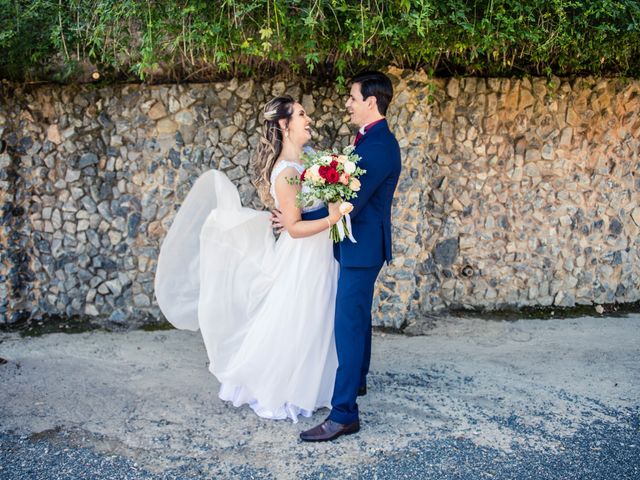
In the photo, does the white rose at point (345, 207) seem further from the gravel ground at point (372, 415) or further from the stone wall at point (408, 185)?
the stone wall at point (408, 185)

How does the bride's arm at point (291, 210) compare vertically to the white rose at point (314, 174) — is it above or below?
below

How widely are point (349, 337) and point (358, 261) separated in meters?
0.48

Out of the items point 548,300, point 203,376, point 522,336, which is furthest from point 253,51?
point 548,300

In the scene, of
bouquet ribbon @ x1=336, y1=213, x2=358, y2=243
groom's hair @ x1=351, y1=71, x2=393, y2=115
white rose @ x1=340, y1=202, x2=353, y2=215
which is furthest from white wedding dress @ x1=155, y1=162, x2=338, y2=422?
groom's hair @ x1=351, y1=71, x2=393, y2=115

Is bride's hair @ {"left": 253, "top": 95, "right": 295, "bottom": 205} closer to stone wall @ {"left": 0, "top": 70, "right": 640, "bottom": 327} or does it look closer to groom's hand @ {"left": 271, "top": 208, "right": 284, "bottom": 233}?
groom's hand @ {"left": 271, "top": 208, "right": 284, "bottom": 233}

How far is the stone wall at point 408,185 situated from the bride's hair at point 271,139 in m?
1.88

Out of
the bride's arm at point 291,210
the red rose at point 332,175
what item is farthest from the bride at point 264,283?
the red rose at point 332,175

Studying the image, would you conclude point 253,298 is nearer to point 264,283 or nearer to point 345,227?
point 264,283

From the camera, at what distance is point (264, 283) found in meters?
4.22

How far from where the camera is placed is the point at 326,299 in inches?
160

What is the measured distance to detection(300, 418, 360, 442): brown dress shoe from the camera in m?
3.77

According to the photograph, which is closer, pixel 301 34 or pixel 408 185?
pixel 301 34

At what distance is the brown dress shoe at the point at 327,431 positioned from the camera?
3.77m

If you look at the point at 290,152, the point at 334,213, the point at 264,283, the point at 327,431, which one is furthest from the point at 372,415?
the point at 290,152
